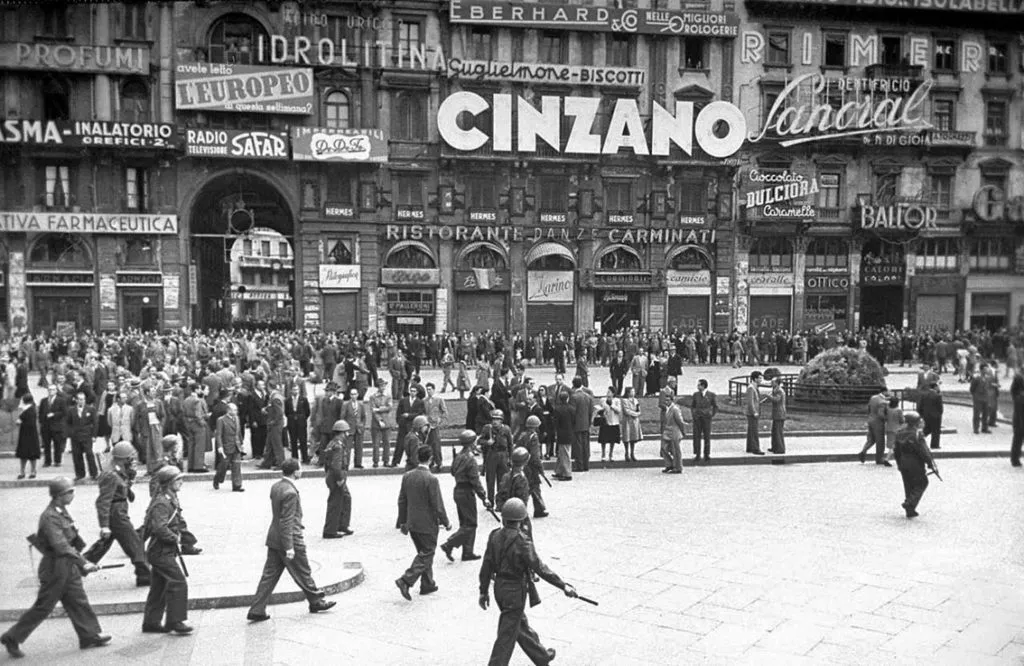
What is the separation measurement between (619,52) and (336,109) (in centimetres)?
1493

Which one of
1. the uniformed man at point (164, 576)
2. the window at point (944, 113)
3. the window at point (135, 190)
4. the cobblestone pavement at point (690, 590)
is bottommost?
the cobblestone pavement at point (690, 590)

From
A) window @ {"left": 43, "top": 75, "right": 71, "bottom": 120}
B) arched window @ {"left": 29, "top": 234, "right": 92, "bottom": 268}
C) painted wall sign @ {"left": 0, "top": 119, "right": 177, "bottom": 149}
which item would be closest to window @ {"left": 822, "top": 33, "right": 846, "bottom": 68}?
window @ {"left": 43, "top": 75, "right": 71, "bottom": 120}

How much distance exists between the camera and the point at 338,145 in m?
44.4

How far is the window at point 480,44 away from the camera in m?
46.0

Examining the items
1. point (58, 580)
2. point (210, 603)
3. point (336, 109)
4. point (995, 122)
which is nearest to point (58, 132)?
point (210, 603)

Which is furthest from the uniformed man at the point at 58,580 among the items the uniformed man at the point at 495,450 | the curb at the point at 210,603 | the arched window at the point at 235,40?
the arched window at the point at 235,40

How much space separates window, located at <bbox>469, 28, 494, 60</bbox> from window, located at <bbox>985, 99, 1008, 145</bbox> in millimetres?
42226

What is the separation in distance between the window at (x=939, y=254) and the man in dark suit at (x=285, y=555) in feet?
22.6

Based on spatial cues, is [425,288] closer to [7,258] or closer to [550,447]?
[550,447]

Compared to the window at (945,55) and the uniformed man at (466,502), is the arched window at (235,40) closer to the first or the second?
the uniformed man at (466,502)

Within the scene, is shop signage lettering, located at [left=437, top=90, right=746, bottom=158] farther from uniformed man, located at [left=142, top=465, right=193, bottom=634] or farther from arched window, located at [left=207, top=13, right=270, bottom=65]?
uniformed man, located at [left=142, top=465, right=193, bottom=634]

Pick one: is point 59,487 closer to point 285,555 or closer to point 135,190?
point 285,555

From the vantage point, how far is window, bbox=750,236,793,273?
10.5 metres

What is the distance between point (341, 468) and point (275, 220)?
130 ft
